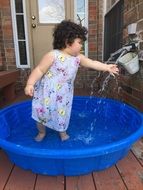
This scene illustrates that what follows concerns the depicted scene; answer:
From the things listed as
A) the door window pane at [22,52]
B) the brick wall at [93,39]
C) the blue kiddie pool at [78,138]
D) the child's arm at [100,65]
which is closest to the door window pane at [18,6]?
the door window pane at [22,52]

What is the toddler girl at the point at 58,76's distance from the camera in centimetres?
151

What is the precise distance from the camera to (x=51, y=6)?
12.5 feet

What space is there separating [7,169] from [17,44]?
2.87 metres

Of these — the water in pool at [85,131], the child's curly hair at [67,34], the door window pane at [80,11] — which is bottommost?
the water in pool at [85,131]

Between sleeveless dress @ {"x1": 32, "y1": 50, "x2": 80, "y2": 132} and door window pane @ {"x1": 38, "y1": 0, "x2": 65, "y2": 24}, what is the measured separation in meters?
2.55

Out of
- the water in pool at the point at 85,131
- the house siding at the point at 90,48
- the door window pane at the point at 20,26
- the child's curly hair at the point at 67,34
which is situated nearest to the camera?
the child's curly hair at the point at 67,34

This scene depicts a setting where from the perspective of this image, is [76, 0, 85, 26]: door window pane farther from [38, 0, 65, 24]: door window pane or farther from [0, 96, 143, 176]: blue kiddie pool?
[0, 96, 143, 176]: blue kiddie pool

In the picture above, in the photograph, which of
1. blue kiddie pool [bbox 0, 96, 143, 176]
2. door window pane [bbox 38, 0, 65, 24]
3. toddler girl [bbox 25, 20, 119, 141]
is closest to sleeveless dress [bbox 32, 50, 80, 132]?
toddler girl [bbox 25, 20, 119, 141]

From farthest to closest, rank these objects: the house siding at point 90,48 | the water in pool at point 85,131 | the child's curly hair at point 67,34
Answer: the house siding at point 90,48 < the water in pool at point 85,131 < the child's curly hair at point 67,34

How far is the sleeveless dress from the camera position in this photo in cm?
153

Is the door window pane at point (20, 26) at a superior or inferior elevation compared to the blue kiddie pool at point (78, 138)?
superior

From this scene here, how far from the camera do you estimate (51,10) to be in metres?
3.82

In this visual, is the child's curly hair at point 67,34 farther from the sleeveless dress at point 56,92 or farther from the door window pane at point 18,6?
the door window pane at point 18,6

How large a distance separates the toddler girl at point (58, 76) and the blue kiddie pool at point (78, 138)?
0.79 feet
